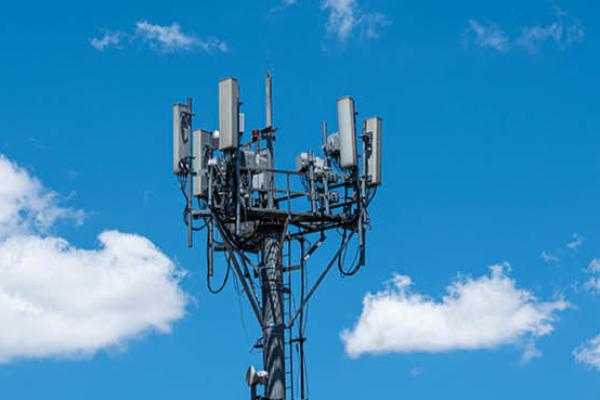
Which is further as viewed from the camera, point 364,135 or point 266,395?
point 364,135

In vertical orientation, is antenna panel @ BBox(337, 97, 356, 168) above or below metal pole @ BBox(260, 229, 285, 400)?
above

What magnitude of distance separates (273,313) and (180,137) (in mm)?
7303

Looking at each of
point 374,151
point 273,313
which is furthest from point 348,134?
point 273,313

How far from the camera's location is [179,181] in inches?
1609

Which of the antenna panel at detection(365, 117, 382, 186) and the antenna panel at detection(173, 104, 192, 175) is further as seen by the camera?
the antenna panel at detection(365, 117, 382, 186)

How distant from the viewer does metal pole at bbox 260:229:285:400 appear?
40.3 m

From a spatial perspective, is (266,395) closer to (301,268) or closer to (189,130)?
(301,268)

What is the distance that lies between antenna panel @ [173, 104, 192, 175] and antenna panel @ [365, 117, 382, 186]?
691cm

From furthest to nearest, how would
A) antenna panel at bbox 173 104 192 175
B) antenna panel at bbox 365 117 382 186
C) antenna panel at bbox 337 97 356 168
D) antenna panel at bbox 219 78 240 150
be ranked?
antenna panel at bbox 365 117 382 186, antenna panel at bbox 337 97 356 168, antenna panel at bbox 173 104 192 175, antenna panel at bbox 219 78 240 150

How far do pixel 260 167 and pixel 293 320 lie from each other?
5779mm

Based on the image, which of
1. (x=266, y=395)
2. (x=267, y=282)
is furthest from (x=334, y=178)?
(x=266, y=395)

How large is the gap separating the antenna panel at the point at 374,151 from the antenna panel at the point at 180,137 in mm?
6915

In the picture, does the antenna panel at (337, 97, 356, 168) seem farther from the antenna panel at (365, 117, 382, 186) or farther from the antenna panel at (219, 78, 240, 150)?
the antenna panel at (219, 78, 240, 150)

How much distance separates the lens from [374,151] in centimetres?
4272
